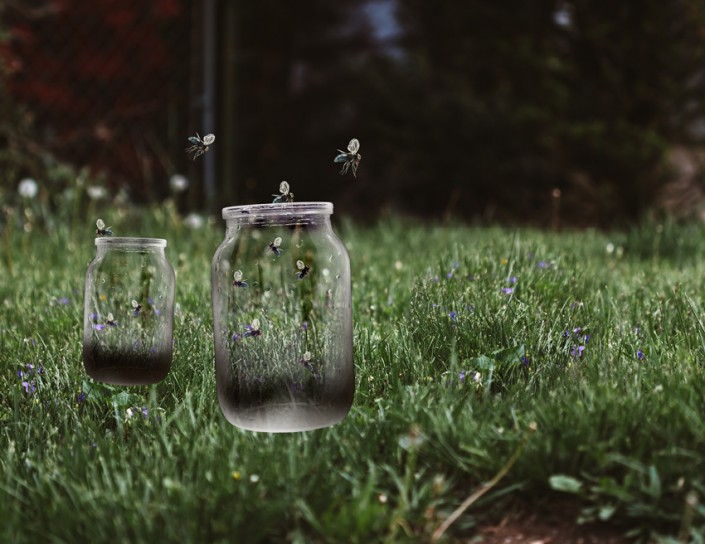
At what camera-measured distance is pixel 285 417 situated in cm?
169

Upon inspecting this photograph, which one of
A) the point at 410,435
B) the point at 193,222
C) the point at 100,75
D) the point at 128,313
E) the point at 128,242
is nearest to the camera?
the point at 410,435

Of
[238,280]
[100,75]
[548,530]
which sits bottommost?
[548,530]

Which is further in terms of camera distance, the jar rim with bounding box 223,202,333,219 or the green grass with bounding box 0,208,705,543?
the jar rim with bounding box 223,202,333,219

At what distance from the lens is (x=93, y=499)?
1521mm

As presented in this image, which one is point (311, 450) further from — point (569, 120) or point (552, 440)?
point (569, 120)

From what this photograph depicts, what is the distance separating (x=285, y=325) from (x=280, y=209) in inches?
10.6

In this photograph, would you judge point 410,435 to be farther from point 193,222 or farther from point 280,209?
point 193,222

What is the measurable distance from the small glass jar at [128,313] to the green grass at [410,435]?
79 millimetres

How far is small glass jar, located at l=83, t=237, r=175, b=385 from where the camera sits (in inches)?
79.9

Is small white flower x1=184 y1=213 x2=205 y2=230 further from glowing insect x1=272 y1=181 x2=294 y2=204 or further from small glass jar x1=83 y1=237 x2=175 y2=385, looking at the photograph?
glowing insect x1=272 y1=181 x2=294 y2=204

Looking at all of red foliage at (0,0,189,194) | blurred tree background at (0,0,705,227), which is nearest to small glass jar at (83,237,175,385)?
blurred tree background at (0,0,705,227)

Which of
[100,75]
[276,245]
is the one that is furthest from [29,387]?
[100,75]

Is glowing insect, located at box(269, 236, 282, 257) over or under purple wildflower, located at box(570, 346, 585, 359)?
over

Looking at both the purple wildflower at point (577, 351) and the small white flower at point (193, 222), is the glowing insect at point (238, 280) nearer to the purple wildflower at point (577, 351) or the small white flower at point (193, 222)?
the purple wildflower at point (577, 351)
